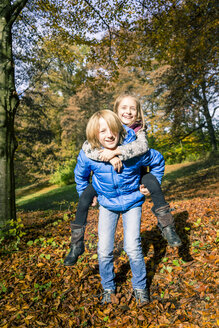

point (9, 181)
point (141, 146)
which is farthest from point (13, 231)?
point (141, 146)

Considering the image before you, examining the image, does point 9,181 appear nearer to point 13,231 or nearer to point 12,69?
point 13,231

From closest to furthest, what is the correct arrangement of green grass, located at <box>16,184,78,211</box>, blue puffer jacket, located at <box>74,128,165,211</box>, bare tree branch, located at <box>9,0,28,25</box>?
blue puffer jacket, located at <box>74,128,165,211</box>
bare tree branch, located at <box>9,0,28,25</box>
green grass, located at <box>16,184,78,211</box>

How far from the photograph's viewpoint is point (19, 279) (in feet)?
9.57

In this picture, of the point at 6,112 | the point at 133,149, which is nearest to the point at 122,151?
the point at 133,149

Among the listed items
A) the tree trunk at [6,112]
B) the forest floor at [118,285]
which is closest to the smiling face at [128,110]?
the forest floor at [118,285]

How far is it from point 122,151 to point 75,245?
1148mm

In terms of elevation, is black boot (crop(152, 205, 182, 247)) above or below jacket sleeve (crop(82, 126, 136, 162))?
below

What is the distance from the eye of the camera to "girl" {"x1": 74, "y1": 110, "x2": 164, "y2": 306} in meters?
2.09

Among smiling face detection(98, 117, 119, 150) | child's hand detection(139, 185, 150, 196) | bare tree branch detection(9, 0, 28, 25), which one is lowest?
child's hand detection(139, 185, 150, 196)

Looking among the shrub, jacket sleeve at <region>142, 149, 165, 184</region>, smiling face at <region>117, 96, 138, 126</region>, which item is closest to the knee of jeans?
jacket sleeve at <region>142, 149, 165, 184</region>

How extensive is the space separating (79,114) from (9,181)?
1692 cm

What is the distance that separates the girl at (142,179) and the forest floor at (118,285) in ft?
1.94

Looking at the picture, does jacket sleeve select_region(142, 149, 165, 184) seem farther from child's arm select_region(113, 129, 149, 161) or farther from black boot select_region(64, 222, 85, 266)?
black boot select_region(64, 222, 85, 266)

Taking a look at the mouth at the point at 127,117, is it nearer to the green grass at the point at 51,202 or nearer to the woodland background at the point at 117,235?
the woodland background at the point at 117,235
